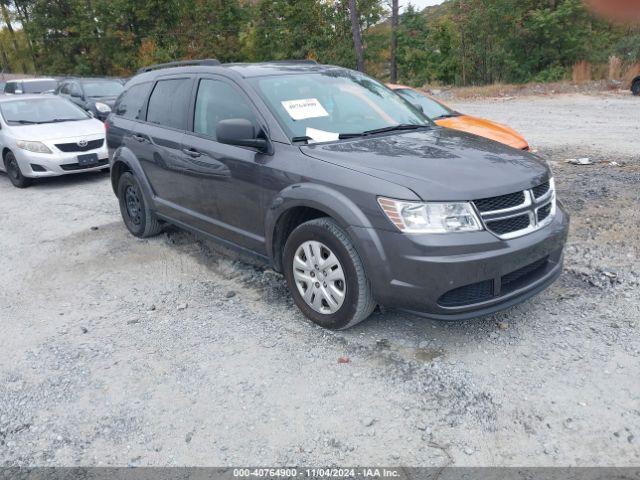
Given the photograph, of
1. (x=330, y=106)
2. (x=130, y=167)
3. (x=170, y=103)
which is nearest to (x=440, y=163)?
(x=330, y=106)

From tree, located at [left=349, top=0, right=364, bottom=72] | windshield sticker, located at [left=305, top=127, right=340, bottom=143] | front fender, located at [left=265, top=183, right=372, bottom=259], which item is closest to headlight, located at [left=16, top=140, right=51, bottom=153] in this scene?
front fender, located at [left=265, top=183, right=372, bottom=259]

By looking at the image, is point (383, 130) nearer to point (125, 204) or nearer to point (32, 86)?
point (125, 204)

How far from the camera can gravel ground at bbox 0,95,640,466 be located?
280 cm

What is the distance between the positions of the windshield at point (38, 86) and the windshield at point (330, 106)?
49.8ft

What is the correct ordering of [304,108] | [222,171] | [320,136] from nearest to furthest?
[320,136], [304,108], [222,171]

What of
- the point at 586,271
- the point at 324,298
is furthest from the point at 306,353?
the point at 586,271

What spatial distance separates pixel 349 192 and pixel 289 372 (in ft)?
3.95

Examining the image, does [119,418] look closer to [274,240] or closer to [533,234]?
[274,240]

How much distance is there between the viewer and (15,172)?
30.9 ft

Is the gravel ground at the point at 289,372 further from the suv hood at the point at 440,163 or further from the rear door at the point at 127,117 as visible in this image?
the rear door at the point at 127,117

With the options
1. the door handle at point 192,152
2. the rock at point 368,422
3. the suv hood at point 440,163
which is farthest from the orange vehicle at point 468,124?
the rock at point 368,422

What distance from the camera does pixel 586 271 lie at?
4.62 metres

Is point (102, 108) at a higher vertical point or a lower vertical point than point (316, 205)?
higher

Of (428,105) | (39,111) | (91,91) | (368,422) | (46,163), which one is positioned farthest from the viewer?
(91,91)
